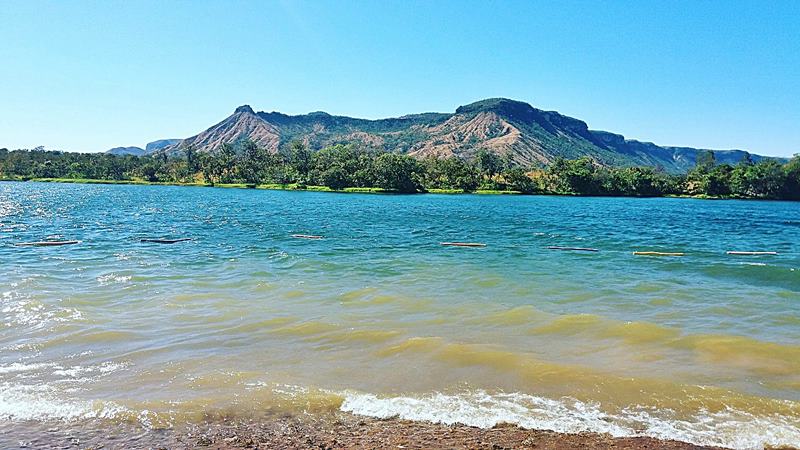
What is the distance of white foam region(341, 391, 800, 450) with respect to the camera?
25.1 ft

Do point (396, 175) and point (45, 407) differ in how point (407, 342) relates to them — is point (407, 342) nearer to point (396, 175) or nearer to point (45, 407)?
point (45, 407)

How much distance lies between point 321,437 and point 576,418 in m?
4.19

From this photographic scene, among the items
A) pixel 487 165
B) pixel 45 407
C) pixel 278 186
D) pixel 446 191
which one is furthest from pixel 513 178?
pixel 45 407

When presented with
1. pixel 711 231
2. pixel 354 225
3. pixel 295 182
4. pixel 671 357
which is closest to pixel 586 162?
pixel 295 182

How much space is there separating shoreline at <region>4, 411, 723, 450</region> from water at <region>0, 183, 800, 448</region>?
337 mm

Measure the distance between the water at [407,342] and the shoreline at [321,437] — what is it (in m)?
0.34

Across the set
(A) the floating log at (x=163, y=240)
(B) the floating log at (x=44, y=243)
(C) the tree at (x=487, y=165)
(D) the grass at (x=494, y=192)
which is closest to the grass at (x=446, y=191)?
(D) the grass at (x=494, y=192)

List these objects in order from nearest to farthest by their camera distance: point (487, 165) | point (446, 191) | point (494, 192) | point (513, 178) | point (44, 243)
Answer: point (44, 243) < point (494, 192) < point (446, 191) < point (513, 178) < point (487, 165)

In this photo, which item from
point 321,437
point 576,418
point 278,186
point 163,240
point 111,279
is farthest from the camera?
point 278,186

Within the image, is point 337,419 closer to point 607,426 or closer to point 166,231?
point 607,426

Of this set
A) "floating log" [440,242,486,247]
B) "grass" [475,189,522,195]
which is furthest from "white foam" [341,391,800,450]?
"grass" [475,189,522,195]

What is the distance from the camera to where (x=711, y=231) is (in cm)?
4859

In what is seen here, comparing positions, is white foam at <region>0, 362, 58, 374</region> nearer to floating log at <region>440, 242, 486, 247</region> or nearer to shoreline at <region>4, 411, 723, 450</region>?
shoreline at <region>4, 411, 723, 450</region>

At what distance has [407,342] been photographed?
1228cm
